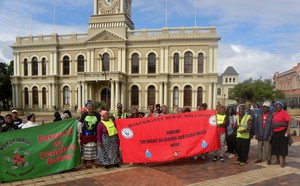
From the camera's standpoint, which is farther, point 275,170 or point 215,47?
point 215,47

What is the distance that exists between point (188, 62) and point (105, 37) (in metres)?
12.2

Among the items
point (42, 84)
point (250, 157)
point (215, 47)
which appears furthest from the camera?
point (42, 84)

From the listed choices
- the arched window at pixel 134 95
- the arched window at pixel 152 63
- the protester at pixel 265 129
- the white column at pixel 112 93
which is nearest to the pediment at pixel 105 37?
the arched window at pixel 152 63

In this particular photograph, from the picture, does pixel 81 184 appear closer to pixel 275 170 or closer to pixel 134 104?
pixel 275 170

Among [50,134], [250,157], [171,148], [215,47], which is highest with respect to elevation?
[215,47]

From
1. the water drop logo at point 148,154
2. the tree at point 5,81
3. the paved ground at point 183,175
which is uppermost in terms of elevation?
the tree at point 5,81

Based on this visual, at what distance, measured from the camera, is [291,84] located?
68875mm

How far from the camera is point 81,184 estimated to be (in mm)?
5613

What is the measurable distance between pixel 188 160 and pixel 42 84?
33.7 meters

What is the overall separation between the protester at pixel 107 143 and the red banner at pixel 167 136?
0.23 m

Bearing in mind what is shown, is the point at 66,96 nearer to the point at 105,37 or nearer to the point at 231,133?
the point at 105,37

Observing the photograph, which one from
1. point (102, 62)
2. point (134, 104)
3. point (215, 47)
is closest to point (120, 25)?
point (102, 62)

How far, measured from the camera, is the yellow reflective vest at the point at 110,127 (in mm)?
6887

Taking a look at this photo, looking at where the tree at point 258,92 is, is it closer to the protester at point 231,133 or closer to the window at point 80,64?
the window at point 80,64
